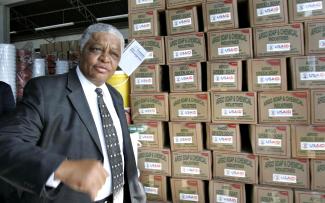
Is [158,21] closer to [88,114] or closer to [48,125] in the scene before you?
[88,114]

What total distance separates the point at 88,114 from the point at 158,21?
1117 millimetres

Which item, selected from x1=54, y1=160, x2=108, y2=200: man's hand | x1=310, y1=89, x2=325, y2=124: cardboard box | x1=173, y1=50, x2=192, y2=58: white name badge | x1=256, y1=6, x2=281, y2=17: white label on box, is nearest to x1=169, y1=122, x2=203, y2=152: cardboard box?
x1=173, y1=50, x2=192, y2=58: white name badge

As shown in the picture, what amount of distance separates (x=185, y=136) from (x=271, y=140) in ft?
1.71

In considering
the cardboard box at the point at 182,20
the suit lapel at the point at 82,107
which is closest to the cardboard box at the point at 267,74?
the cardboard box at the point at 182,20

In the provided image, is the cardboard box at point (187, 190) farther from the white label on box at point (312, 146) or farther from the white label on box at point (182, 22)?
the white label on box at point (182, 22)

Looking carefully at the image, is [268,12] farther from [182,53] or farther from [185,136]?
[185,136]

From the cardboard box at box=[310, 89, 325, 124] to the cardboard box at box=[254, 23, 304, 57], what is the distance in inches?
9.5

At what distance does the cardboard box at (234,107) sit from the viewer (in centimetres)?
188

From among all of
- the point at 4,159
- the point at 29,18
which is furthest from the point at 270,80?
the point at 29,18

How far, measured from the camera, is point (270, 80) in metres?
1.85

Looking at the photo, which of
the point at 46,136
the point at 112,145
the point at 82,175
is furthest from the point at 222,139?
the point at 82,175

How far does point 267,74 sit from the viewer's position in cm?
185

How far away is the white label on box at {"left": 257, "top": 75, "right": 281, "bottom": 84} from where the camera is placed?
72.2 inches

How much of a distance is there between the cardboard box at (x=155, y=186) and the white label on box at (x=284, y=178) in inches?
27.2
